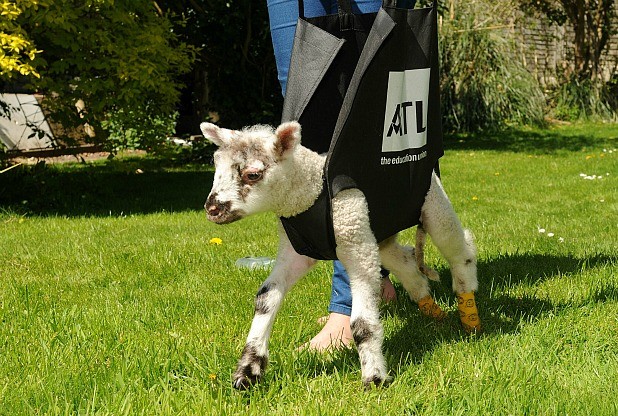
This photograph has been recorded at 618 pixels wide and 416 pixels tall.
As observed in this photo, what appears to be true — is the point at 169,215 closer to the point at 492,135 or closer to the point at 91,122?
the point at 91,122

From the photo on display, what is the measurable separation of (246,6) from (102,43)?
4.44 meters

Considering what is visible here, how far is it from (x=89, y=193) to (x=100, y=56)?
159cm

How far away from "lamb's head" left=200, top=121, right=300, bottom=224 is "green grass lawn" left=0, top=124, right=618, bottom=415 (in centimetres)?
64

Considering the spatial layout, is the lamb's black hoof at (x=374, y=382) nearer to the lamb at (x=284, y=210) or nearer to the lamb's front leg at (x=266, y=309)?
the lamb at (x=284, y=210)

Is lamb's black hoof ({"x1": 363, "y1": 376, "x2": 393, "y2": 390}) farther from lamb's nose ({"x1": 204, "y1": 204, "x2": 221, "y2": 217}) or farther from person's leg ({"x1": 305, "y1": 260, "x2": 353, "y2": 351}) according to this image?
lamb's nose ({"x1": 204, "y1": 204, "x2": 221, "y2": 217})

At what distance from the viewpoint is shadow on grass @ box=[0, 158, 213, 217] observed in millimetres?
7414

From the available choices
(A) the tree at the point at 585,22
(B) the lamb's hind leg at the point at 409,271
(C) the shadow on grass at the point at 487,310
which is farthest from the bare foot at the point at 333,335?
(A) the tree at the point at 585,22

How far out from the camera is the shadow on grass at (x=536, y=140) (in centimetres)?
1202

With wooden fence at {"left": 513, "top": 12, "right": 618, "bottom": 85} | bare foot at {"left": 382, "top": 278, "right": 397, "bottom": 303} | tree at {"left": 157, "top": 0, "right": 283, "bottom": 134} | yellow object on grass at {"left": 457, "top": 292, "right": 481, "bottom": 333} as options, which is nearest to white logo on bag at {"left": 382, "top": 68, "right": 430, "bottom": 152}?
yellow object on grass at {"left": 457, "top": 292, "right": 481, "bottom": 333}

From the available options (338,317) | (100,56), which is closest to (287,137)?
(338,317)

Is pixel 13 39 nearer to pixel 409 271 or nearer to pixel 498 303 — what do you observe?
pixel 409 271

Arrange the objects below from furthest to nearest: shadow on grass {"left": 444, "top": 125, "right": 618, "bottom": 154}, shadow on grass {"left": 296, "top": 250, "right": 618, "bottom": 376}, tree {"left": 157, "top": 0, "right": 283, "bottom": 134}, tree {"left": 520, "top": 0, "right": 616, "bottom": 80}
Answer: tree {"left": 520, "top": 0, "right": 616, "bottom": 80} < shadow on grass {"left": 444, "top": 125, "right": 618, "bottom": 154} < tree {"left": 157, "top": 0, "right": 283, "bottom": 134} < shadow on grass {"left": 296, "top": 250, "right": 618, "bottom": 376}

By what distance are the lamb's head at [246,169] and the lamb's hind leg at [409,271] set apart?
0.91 m

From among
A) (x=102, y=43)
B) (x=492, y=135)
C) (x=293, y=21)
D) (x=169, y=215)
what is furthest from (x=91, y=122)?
(x=492, y=135)
